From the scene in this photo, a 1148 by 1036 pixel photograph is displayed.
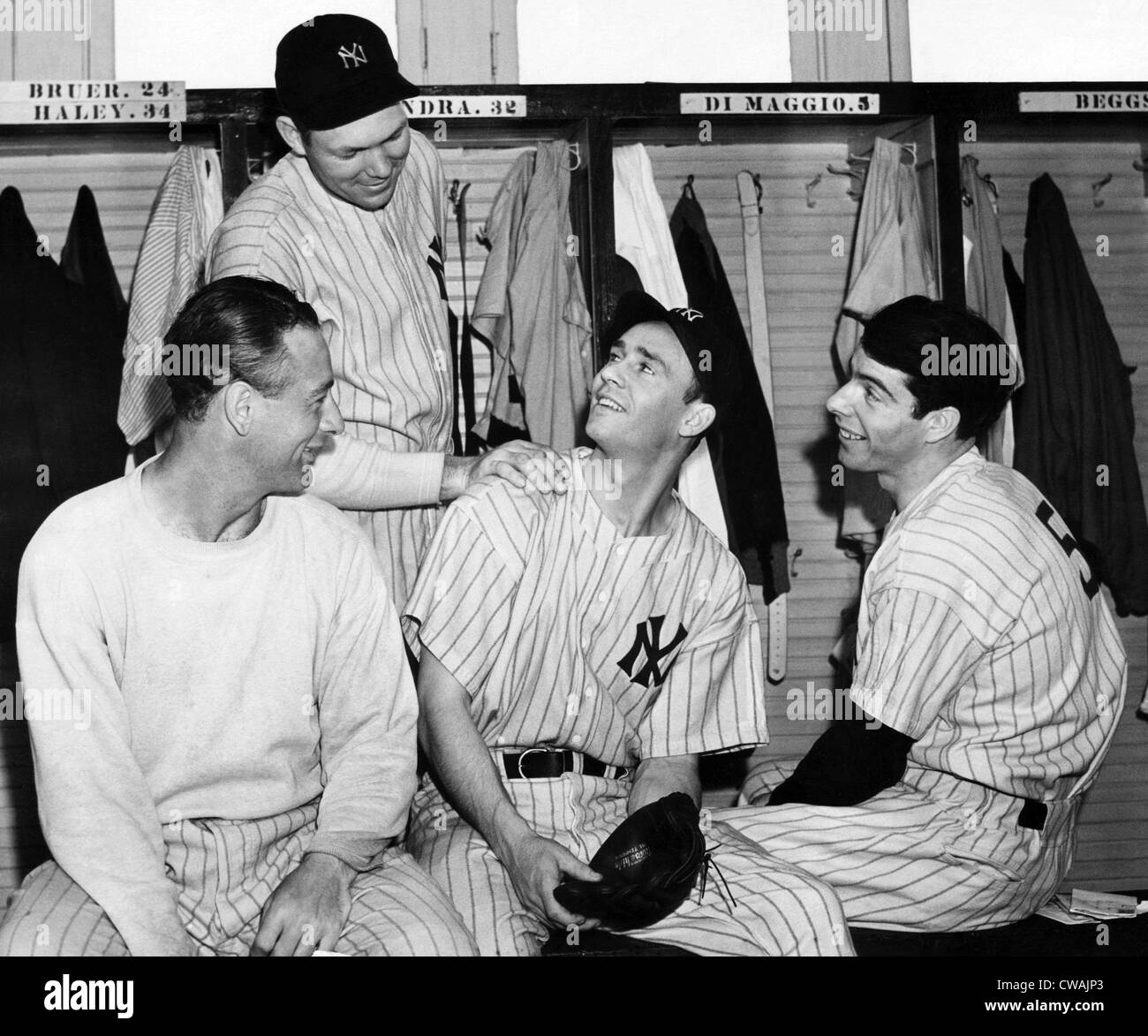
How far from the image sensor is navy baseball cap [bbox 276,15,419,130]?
246 centimetres

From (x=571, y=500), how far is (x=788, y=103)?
1585 millimetres

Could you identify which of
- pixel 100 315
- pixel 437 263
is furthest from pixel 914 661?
pixel 100 315

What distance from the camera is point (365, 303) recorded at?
8.59 feet

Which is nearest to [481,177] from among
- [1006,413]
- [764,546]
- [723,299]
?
[723,299]

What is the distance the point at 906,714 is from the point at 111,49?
8.90ft

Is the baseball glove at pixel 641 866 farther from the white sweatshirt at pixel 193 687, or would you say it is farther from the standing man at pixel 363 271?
the standing man at pixel 363 271

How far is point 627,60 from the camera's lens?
11.8ft

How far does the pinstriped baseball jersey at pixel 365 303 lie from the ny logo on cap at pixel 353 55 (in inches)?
10.1

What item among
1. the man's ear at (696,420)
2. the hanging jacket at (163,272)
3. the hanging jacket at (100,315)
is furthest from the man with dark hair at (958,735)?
the hanging jacket at (100,315)

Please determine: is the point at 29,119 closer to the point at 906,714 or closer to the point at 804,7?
the point at 804,7

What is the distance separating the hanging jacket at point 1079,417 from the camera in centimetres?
363

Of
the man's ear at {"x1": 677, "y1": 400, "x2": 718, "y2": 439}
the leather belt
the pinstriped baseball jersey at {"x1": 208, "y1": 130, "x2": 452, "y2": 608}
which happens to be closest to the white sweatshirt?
Answer: the leather belt

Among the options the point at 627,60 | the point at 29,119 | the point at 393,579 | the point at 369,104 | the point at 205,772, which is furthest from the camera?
the point at 627,60

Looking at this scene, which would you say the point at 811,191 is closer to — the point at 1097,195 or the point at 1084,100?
the point at 1084,100
